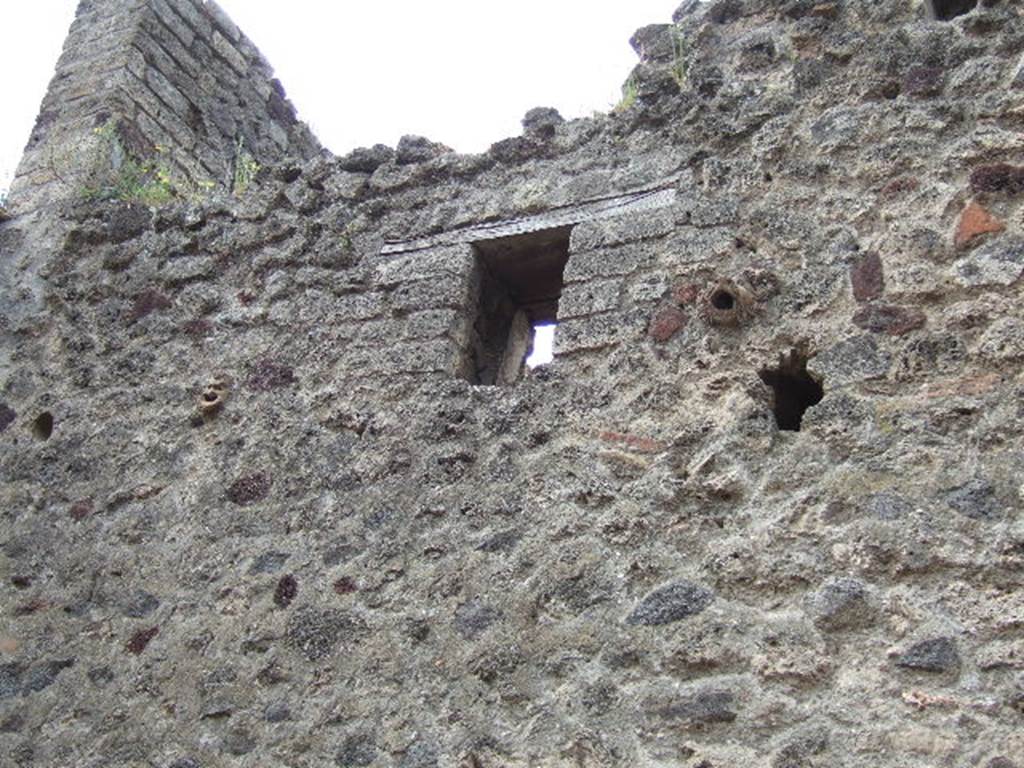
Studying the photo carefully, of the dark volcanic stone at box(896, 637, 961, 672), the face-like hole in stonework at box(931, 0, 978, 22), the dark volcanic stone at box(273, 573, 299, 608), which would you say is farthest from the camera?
the face-like hole in stonework at box(931, 0, 978, 22)

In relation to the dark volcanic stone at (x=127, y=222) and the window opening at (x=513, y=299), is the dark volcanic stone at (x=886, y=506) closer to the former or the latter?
the window opening at (x=513, y=299)

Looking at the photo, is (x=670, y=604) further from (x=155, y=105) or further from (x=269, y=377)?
(x=155, y=105)

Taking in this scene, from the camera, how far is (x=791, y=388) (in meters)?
3.80

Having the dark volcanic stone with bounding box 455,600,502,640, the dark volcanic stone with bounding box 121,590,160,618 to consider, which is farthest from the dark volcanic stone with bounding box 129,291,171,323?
the dark volcanic stone with bounding box 455,600,502,640

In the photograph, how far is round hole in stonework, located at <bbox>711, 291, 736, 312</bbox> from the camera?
3959 millimetres

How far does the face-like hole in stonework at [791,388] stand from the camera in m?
3.75

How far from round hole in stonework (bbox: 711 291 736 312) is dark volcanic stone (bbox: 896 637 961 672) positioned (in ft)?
4.13

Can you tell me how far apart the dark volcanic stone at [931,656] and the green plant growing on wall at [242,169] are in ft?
10.7

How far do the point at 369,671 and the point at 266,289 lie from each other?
174cm

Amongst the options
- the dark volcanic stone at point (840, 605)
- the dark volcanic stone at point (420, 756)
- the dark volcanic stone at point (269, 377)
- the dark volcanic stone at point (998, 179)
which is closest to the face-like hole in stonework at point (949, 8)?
the dark volcanic stone at point (998, 179)

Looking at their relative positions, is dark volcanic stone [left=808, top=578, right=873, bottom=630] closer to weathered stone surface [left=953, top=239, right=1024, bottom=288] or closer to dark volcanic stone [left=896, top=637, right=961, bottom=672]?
dark volcanic stone [left=896, top=637, right=961, bottom=672]

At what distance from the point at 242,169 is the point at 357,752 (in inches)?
A: 123

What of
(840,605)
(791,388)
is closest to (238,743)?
(840,605)

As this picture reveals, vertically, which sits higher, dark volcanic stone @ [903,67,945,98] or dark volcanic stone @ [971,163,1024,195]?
dark volcanic stone @ [903,67,945,98]
